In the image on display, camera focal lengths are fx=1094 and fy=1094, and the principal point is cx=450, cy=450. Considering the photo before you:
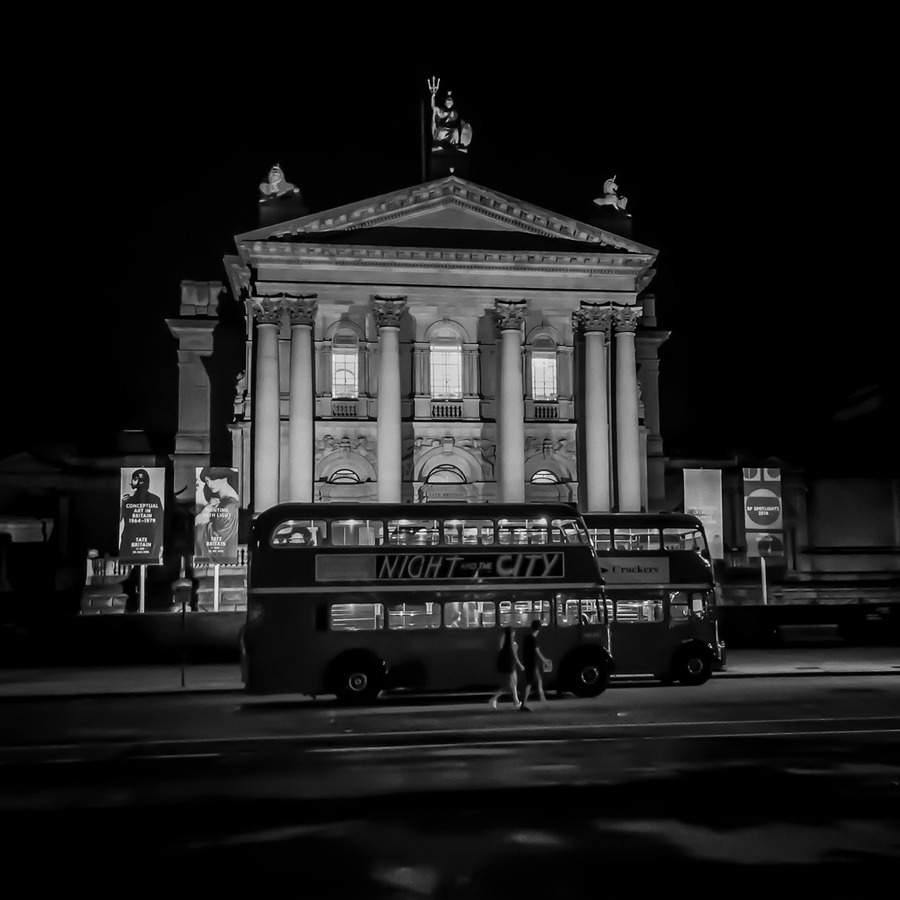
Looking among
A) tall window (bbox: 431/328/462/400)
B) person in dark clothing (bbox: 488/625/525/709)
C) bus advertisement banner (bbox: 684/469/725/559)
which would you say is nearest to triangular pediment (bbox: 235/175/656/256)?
tall window (bbox: 431/328/462/400)

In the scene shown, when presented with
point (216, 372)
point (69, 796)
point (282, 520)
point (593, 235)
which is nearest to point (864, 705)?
point (282, 520)

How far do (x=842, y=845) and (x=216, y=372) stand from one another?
155ft

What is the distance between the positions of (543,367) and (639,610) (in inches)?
1000

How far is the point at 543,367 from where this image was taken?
48.0 metres

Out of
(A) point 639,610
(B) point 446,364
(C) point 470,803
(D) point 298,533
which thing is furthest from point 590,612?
(B) point 446,364

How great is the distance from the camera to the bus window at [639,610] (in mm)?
23500

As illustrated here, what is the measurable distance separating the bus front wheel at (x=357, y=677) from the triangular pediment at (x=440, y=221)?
26.8 metres

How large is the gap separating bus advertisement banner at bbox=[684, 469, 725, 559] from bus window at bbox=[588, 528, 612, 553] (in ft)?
59.3

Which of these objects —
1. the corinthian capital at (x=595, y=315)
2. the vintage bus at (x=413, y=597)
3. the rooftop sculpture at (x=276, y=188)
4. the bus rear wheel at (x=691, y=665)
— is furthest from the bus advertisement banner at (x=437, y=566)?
the rooftop sculpture at (x=276, y=188)

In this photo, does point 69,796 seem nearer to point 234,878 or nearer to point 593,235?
point 234,878

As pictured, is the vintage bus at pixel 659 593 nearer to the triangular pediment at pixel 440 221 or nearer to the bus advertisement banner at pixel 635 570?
the bus advertisement banner at pixel 635 570

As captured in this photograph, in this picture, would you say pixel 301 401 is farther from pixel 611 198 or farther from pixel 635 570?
pixel 635 570

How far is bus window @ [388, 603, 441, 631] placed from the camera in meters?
21.2

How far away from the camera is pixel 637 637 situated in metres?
23.5
